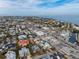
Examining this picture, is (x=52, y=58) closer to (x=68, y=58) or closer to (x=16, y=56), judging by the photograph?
(x=68, y=58)

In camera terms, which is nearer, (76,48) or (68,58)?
(68,58)

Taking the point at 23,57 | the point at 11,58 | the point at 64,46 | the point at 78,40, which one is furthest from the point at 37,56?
the point at 78,40

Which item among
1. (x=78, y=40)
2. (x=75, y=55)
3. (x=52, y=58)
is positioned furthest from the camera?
(x=78, y=40)

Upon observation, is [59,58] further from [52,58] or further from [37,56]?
[37,56]

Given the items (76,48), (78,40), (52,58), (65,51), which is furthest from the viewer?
(78,40)

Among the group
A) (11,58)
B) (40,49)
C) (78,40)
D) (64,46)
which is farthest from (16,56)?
(78,40)

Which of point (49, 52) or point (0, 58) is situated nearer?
point (0, 58)

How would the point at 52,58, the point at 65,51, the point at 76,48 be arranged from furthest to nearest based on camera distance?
the point at 76,48, the point at 65,51, the point at 52,58

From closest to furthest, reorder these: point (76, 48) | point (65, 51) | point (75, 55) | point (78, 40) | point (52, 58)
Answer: point (52, 58) < point (75, 55) < point (65, 51) < point (76, 48) < point (78, 40)
